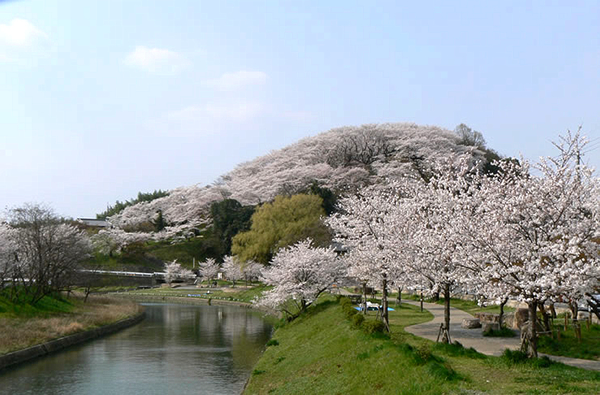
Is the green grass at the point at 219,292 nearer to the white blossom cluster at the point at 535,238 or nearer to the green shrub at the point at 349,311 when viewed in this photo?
the green shrub at the point at 349,311

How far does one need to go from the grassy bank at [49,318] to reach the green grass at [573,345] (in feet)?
85.1

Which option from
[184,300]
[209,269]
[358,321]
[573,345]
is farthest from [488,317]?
[209,269]

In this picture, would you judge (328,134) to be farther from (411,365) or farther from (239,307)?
(411,365)

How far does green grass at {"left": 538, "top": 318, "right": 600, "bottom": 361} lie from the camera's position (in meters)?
16.8

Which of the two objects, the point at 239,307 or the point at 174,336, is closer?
the point at 174,336

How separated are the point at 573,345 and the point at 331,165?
74.6m

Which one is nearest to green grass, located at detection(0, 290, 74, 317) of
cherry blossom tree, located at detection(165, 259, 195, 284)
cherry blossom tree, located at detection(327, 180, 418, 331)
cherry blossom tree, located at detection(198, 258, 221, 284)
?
cherry blossom tree, located at detection(327, 180, 418, 331)

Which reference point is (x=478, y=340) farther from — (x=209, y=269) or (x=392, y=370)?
(x=209, y=269)

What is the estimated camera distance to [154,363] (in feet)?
99.9

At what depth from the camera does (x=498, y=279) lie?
1454cm

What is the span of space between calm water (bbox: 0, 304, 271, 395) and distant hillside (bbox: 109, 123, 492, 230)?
3859 cm

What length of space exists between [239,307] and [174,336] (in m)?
21.8

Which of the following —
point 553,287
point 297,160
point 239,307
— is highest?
point 297,160

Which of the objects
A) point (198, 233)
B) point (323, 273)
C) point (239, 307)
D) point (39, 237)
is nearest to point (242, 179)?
point (198, 233)
